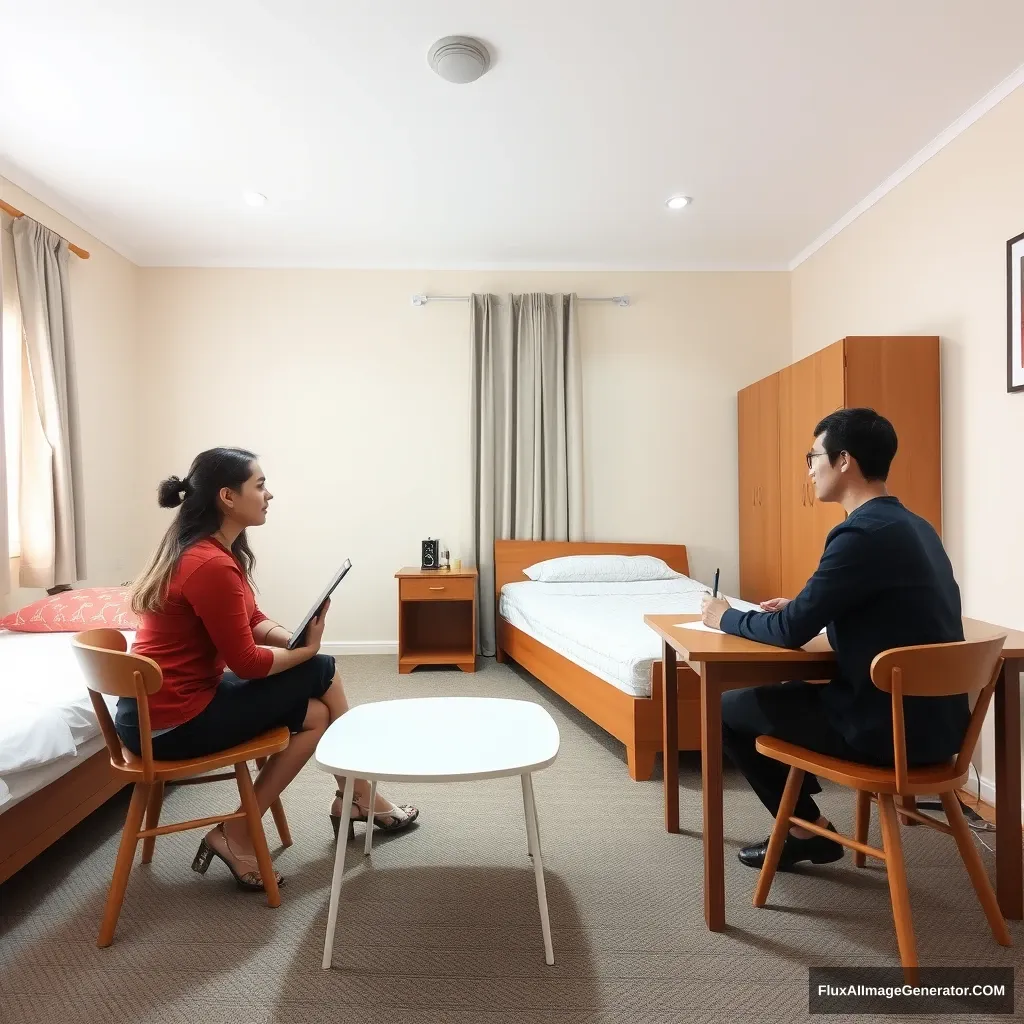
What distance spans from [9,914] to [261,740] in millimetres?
743

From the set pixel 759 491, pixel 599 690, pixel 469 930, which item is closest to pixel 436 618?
pixel 599 690

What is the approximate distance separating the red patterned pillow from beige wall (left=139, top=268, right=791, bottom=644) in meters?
1.58

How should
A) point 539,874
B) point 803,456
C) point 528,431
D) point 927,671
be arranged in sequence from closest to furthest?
point 927,671
point 539,874
point 803,456
point 528,431

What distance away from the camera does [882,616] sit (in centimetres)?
159

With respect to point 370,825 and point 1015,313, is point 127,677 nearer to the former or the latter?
point 370,825

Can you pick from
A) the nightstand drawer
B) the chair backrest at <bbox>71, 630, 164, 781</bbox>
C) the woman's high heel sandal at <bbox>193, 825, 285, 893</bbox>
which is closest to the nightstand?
the nightstand drawer

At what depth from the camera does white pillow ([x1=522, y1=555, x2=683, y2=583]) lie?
4227 millimetres

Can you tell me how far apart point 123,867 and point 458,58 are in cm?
262

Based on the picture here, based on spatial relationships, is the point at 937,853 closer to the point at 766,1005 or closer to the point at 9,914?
the point at 766,1005

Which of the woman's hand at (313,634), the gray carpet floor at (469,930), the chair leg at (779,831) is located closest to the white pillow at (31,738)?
the gray carpet floor at (469,930)

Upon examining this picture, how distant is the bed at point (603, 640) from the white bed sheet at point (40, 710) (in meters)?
1.71

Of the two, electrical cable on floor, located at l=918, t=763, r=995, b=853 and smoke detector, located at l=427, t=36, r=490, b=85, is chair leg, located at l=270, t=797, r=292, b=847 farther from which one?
smoke detector, located at l=427, t=36, r=490, b=85

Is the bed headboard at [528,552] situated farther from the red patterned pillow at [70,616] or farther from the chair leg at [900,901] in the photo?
the chair leg at [900,901]

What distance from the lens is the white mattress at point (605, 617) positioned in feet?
8.57
